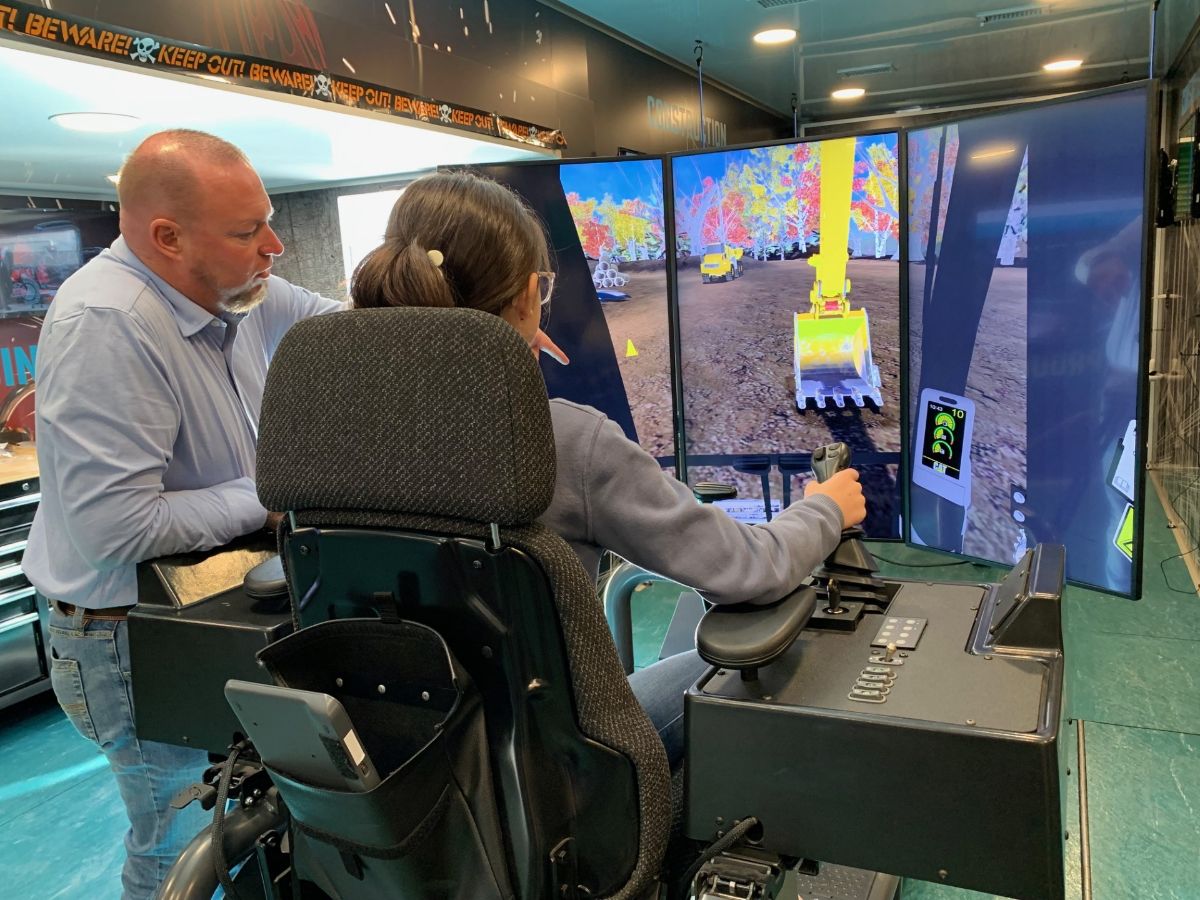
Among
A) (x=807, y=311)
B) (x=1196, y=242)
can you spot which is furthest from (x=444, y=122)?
(x=1196, y=242)

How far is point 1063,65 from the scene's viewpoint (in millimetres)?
4312

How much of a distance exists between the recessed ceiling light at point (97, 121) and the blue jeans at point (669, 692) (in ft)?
7.64

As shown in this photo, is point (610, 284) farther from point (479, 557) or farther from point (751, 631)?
point (479, 557)

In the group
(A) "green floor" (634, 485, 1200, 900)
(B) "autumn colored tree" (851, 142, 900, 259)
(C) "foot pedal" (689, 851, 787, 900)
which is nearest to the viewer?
(C) "foot pedal" (689, 851, 787, 900)

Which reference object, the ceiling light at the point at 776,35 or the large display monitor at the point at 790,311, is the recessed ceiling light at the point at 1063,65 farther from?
the large display monitor at the point at 790,311

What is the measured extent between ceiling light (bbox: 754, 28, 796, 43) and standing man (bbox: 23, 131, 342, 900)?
3.84 m

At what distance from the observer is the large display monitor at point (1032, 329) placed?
2.58 meters

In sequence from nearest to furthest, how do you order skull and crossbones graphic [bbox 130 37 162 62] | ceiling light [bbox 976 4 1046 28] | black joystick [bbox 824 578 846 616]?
black joystick [bbox 824 578 846 616], skull and crossbones graphic [bbox 130 37 162 62], ceiling light [bbox 976 4 1046 28]

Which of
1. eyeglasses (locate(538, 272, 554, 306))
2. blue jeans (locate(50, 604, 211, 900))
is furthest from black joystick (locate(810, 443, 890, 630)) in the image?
blue jeans (locate(50, 604, 211, 900))

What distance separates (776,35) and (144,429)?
4324 mm

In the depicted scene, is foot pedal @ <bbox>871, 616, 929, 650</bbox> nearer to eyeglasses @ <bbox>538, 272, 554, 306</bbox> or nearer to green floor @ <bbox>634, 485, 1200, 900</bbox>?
green floor @ <bbox>634, 485, 1200, 900</bbox>

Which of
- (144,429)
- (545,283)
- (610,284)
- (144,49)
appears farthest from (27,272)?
(545,283)

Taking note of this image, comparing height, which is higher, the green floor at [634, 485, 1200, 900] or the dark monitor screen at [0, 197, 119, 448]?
the dark monitor screen at [0, 197, 119, 448]

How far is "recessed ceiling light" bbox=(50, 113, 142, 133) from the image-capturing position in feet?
8.50
